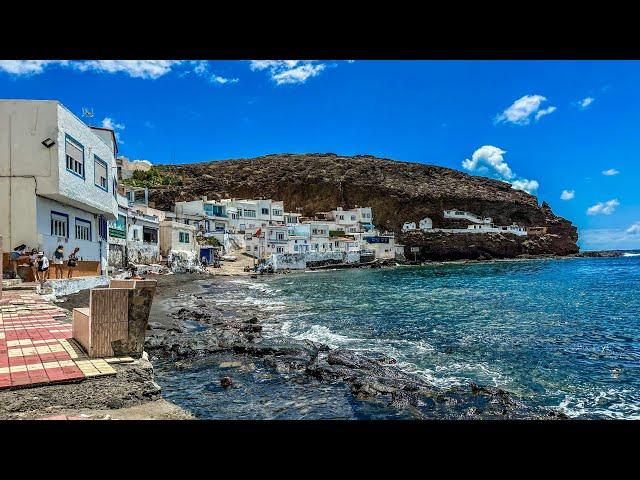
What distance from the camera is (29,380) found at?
19.0 feet

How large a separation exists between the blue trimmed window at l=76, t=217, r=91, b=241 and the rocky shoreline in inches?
345

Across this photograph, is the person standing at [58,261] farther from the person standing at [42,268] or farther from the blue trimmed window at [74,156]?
the blue trimmed window at [74,156]

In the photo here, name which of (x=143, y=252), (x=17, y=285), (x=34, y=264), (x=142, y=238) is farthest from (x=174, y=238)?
(x=17, y=285)

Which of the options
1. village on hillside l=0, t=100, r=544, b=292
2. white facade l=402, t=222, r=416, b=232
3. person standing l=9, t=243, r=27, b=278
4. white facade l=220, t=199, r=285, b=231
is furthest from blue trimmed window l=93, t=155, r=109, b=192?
white facade l=402, t=222, r=416, b=232

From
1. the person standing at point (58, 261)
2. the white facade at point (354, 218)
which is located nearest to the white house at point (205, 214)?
the white facade at point (354, 218)

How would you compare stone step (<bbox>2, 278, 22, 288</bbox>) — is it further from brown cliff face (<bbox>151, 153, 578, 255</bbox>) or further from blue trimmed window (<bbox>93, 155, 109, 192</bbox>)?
brown cliff face (<bbox>151, 153, 578, 255</bbox>)

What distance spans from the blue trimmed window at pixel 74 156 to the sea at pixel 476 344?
11.3 metres

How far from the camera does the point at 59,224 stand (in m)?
20.4

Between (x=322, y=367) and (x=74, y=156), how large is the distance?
645 inches
